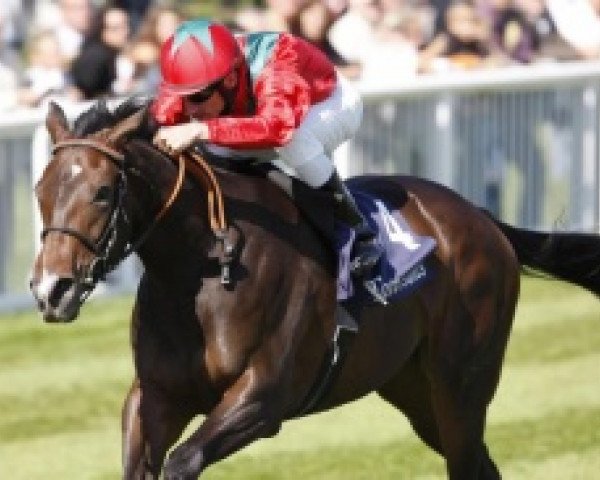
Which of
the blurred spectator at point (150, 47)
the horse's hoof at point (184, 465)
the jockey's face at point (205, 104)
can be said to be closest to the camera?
the horse's hoof at point (184, 465)

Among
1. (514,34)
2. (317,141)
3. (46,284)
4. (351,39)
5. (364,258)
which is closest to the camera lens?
(46,284)

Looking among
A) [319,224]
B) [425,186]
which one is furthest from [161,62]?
[425,186]

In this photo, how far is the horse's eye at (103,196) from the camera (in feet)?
21.5

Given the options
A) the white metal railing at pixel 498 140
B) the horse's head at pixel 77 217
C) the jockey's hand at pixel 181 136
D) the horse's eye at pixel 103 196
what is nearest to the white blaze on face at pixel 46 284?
the horse's head at pixel 77 217

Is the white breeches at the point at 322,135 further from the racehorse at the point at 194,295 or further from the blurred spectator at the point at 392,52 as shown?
the blurred spectator at the point at 392,52

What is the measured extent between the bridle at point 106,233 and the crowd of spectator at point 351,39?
22.6ft

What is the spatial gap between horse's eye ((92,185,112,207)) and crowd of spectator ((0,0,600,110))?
696 cm

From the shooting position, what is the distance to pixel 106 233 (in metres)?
6.56

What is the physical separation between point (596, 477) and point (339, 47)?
20.9 feet

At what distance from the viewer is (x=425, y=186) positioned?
8.25 meters

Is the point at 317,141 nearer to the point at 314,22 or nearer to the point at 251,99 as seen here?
the point at 251,99

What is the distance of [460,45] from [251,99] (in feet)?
29.2

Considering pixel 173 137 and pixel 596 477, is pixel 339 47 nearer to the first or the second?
pixel 596 477

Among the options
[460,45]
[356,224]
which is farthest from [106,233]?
[460,45]
